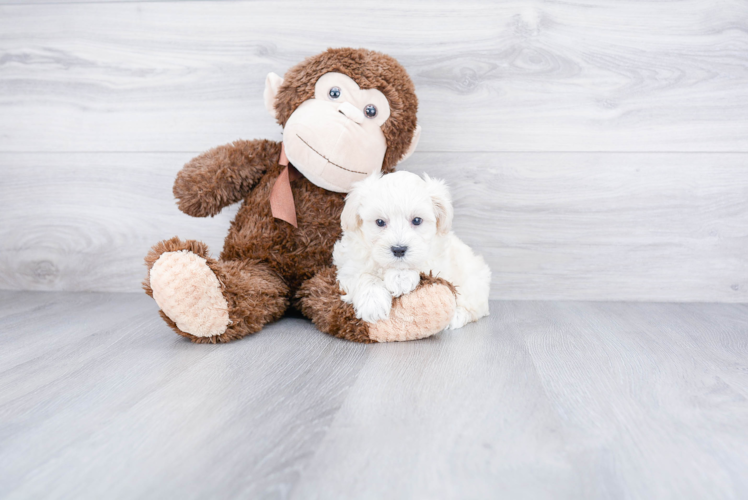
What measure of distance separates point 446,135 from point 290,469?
93cm

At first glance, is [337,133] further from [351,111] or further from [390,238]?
[390,238]

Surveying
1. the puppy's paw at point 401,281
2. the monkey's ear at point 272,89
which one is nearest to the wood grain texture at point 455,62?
the monkey's ear at point 272,89

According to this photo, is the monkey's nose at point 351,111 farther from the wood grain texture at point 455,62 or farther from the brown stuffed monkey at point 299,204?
the wood grain texture at point 455,62

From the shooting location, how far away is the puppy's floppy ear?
934 millimetres

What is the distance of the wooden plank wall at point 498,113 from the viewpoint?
4.04 ft

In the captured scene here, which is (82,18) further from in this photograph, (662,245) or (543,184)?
(662,245)

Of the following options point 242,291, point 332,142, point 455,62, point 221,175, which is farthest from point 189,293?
point 455,62

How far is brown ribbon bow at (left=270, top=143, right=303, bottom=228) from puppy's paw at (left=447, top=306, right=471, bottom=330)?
37cm

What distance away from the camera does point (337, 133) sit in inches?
39.0

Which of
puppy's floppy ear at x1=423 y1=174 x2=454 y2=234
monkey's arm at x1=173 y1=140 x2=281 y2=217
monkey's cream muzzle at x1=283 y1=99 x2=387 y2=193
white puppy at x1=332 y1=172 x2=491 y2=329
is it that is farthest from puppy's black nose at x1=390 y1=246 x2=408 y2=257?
monkey's arm at x1=173 y1=140 x2=281 y2=217

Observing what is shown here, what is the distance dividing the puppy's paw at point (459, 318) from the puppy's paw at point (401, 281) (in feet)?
0.50

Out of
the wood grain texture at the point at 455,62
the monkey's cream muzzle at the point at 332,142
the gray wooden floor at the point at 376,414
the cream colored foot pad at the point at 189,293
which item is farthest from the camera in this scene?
the wood grain texture at the point at 455,62

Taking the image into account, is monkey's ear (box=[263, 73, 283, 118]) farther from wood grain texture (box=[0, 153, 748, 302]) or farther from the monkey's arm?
wood grain texture (box=[0, 153, 748, 302])

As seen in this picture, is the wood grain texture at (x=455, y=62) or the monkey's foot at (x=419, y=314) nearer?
the monkey's foot at (x=419, y=314)
